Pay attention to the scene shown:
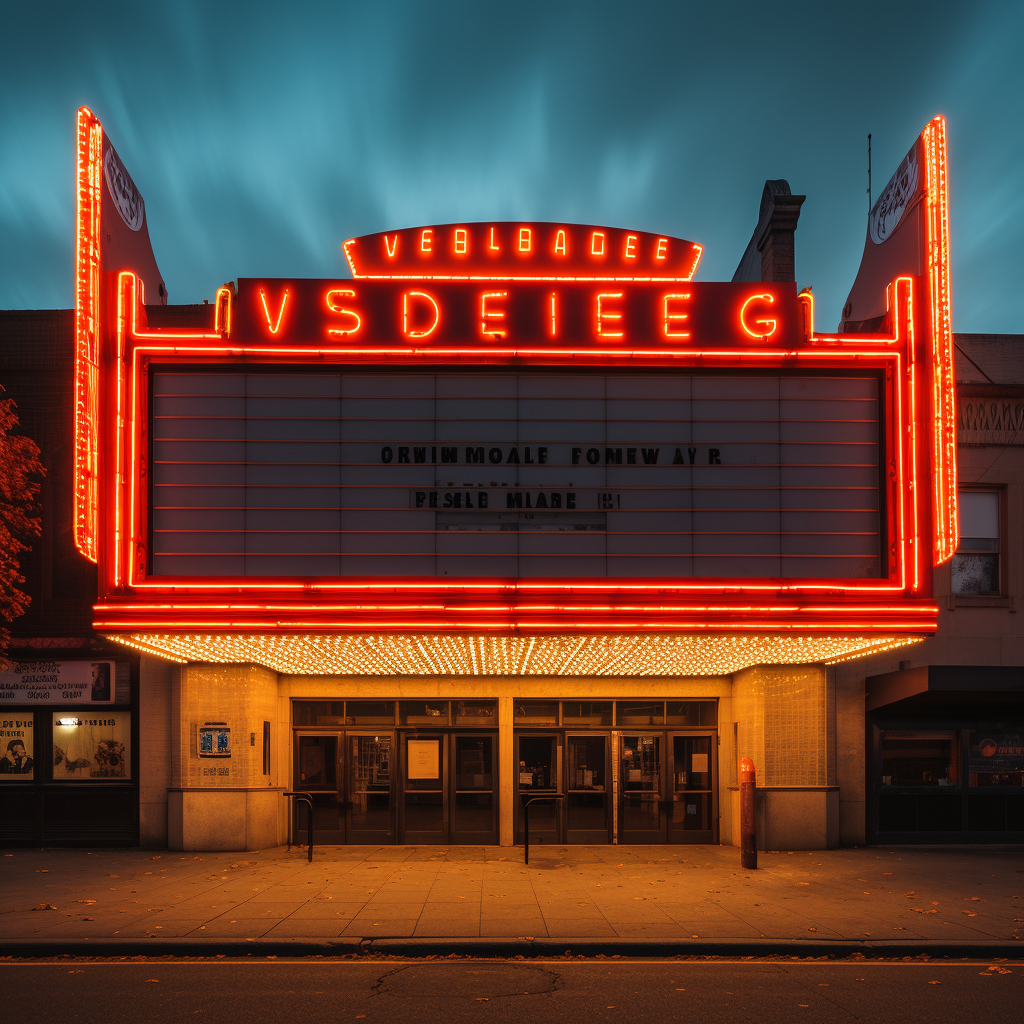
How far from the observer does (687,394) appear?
1301 centimetres

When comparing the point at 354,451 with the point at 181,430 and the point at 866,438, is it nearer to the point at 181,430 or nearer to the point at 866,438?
the point at 181,430

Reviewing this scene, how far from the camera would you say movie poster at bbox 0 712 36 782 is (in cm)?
1666

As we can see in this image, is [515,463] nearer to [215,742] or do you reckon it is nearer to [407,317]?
[407,317]

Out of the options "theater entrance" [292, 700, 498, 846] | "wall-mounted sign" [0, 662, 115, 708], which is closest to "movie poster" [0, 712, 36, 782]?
"wall-mounted sign" [0, 662, 115, 708]

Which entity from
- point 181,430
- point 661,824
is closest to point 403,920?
point 181,430

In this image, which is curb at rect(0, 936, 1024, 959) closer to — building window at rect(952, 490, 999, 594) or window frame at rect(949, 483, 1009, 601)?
window frame at rect(949, 483, 1009, 601)

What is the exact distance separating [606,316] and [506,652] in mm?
5203

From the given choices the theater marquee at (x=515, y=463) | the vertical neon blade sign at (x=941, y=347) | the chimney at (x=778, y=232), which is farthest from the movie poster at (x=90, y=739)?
the chimney at (x=778, y=232)

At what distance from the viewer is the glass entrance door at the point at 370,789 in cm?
1712

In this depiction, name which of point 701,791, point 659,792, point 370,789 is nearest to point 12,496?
point 370,789

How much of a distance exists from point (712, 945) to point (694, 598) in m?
4.38

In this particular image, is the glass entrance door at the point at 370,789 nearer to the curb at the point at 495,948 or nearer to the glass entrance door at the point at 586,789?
the glass entrance door at the point at 586,789

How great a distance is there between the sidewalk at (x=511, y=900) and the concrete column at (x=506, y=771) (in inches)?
32.4

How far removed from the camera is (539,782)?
57.0 ft
